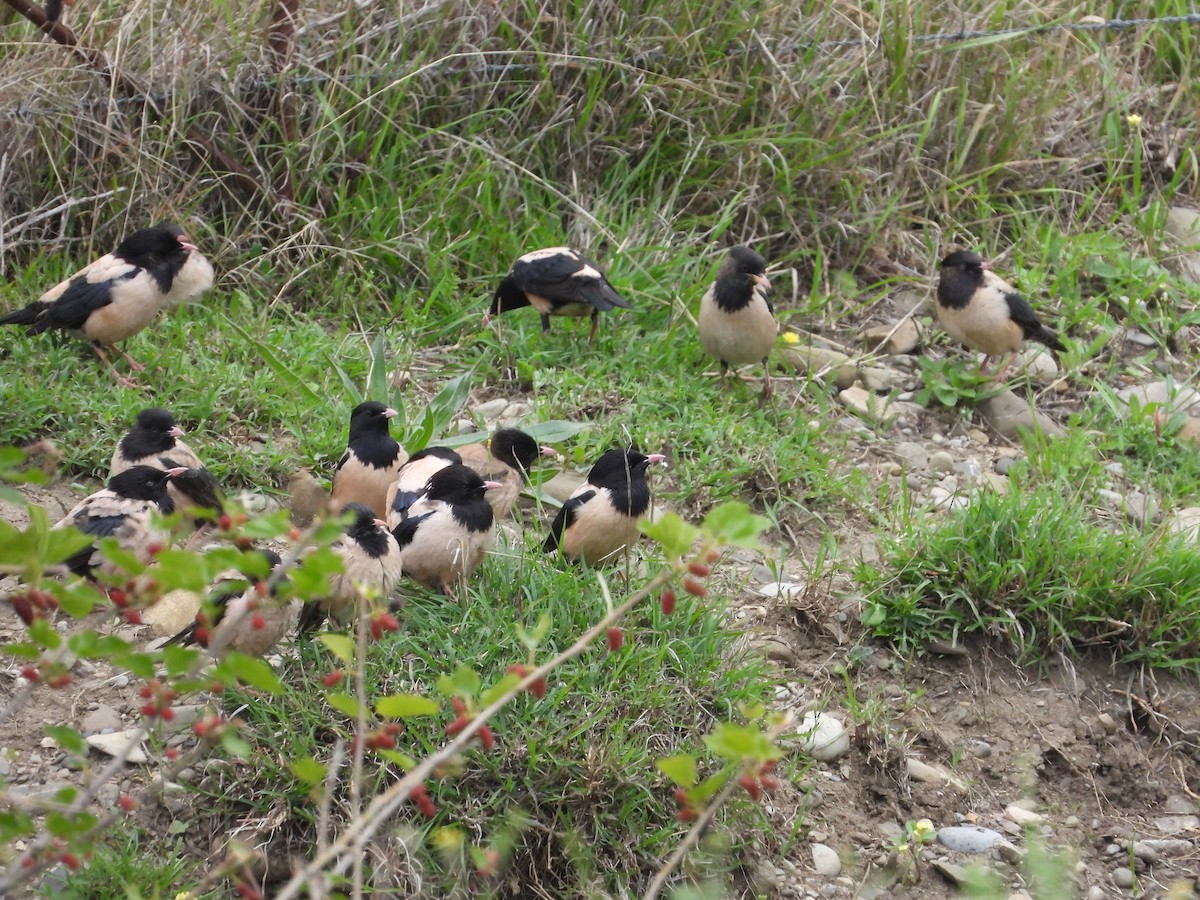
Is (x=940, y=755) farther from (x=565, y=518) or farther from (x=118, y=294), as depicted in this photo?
(x=118, y=294)

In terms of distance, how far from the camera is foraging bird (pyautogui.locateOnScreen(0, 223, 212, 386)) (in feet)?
18.2

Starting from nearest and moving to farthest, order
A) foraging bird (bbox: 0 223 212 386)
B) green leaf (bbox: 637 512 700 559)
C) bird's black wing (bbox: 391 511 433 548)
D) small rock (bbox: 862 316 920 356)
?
green leaf (bbox: 637 512 700 559)
bird's black wing (bbox: 391 511 433 548)
foraging bird (bbox: 0 223 212 386)
small rock (bbox: 862 316 920 356)

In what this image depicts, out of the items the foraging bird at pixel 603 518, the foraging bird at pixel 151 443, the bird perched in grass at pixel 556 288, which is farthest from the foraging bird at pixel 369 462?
the bird perched in grass at pixel 556 288

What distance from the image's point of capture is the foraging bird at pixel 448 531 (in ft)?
13.8

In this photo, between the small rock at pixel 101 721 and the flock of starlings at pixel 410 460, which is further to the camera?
the flock of starlings at pixel 410 460

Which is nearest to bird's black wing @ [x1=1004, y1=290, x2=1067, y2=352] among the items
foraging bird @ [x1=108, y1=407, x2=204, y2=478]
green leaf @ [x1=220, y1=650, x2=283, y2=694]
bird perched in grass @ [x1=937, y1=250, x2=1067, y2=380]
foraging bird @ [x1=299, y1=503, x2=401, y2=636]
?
bird perched in grass @ [x1=937, y1=250, x2=1067, y2=380]

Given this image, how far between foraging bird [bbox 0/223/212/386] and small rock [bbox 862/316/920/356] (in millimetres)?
3198

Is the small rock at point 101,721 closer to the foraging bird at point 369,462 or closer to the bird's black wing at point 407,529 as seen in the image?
the bird's black wing at point 407,529

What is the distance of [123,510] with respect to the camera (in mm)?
4527

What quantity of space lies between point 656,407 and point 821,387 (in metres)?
0.88

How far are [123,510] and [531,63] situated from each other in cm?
342

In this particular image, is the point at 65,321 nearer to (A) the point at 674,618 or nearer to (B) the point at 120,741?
(B) the point at 120,741

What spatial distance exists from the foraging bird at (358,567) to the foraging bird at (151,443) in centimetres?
107

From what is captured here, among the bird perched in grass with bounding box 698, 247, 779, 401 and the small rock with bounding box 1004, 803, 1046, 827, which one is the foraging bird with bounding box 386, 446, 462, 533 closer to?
the bird perched in grass with bounding box 698, 247, 779, 401
